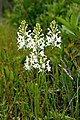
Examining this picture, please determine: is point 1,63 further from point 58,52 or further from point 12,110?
point 12,110

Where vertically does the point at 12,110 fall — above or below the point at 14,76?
below

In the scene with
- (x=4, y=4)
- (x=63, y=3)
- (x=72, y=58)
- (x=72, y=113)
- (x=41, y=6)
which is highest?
(x=4, y=4)

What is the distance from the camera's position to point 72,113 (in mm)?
1714

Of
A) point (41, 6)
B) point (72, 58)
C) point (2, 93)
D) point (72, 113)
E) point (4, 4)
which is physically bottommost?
point (72, 113)

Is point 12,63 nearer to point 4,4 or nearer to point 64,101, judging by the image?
point 64,101

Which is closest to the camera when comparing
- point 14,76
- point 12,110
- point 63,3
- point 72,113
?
point 72,113

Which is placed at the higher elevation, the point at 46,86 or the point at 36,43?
the point at 36,43

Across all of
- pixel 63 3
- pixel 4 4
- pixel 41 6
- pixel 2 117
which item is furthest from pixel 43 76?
pixel 4 4

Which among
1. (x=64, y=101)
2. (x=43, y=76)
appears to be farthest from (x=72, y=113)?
(x=43, y=76)

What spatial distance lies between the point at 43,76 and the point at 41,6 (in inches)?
110

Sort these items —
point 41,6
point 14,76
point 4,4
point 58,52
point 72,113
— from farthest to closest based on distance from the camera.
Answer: point 4,4
point 41,6
point 58,52
point 14,76
point 72,113

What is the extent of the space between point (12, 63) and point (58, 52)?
0.33m

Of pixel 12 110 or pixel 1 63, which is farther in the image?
pixel 1 63

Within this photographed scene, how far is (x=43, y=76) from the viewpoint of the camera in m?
1.76
